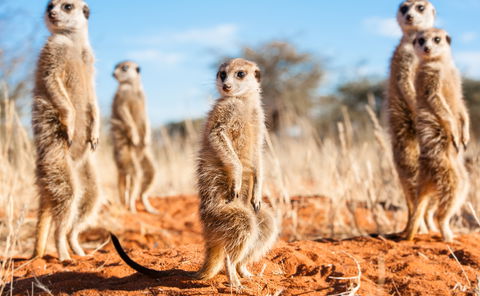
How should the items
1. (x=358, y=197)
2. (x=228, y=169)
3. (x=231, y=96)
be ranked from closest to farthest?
(x=228, y=169), (x=231, y=96), (x=358, y=197)

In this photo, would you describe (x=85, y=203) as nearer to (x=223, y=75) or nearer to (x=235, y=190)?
(x=223, y=75)

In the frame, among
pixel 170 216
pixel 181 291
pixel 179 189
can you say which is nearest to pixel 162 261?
pixel 181 291

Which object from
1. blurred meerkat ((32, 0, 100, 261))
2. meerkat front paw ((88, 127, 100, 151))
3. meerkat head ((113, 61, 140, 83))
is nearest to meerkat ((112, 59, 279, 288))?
blurred meerkat ((32, 0, 100, 261))

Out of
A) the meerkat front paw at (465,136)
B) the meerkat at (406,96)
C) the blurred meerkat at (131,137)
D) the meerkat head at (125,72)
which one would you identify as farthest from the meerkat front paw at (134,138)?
the meerkat front paw at (465,136)

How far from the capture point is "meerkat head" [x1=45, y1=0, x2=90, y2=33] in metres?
4.61

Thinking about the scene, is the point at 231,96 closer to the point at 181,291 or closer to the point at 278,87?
the point at 181,291

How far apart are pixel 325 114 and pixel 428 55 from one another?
1793 centimetres

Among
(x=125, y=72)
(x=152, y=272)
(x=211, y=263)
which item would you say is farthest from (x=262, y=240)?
(x=125, y=72)

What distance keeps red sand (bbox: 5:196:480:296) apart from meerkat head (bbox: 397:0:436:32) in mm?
1920

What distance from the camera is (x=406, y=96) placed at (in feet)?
15.8

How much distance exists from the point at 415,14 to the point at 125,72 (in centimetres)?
401

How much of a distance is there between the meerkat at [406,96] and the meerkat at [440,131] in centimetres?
25

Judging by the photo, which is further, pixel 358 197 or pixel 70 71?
pixel 358 197

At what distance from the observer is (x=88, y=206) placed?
454 cm
